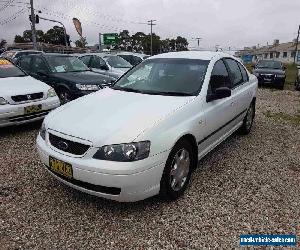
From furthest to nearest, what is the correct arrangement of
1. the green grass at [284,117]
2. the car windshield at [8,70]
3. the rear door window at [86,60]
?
1. the rear door window at [86,60]
2. the green grass at [284,117]
3. the car windshield at [8,70]

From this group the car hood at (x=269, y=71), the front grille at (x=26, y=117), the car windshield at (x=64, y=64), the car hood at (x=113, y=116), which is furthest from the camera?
the car hood at (x=269, y=71)

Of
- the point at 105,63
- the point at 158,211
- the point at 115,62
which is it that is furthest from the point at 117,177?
the point at 115,62

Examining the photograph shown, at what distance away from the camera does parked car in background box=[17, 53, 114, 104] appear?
7.32 m

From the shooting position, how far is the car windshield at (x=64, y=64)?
8125 mm

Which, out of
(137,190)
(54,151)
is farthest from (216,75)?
(54,151)

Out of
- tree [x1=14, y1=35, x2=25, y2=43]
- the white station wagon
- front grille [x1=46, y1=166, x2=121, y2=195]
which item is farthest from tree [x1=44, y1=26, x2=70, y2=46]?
front grille [x1=46, y1=166, x2=121, y2=195]

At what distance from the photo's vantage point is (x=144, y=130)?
2.98 meters

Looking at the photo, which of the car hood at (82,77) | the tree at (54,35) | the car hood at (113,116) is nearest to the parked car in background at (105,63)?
the car hood at (82,77)

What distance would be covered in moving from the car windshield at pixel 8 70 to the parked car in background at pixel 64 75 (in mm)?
916

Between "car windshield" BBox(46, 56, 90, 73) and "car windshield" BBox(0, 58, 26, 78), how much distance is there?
1.11 metres

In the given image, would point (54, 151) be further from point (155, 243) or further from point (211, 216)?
point (211, 216)

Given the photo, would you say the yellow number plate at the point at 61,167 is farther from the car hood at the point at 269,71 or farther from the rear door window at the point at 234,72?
the car hood at the point at 269,71

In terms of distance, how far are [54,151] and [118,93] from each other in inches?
50.4

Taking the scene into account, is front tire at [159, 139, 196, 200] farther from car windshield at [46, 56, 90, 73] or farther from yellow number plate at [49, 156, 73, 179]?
car windshield at [46, 56, 90, 73]
